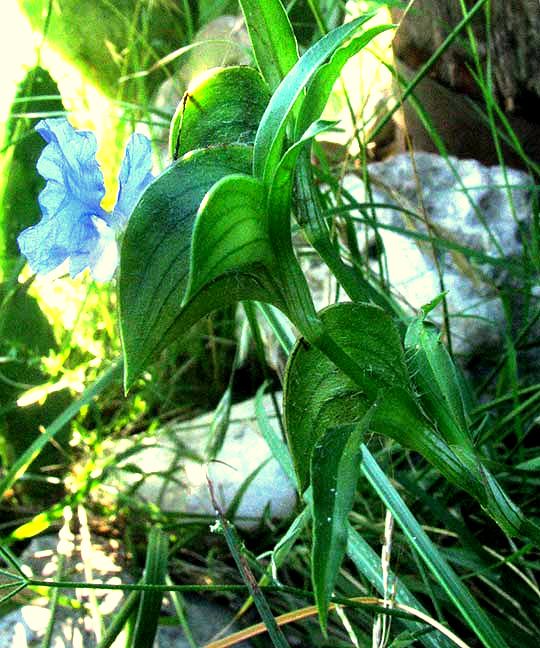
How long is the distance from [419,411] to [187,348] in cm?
104

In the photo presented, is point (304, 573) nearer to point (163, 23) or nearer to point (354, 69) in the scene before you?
point (354, 69)

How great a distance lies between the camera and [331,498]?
0.28 metres

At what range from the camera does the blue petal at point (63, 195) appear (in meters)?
0.29

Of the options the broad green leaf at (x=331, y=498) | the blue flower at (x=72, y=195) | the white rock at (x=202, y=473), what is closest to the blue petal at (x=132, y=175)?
the blue flower at (x=72, y=195)

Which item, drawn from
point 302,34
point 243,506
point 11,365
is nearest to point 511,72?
point 302,34

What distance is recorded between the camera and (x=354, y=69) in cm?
127

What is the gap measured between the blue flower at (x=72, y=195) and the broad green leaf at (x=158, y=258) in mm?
42

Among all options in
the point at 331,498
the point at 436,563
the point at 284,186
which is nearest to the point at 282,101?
the point at 284,186

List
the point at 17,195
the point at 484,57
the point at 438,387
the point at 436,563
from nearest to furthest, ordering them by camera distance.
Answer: the point at 438,387 < the point at 436,563 < the point at 484,57 < the point at 17,195

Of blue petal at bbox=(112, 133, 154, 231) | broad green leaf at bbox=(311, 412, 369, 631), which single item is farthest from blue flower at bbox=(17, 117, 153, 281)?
broad green leaf at bbox=(311, 412, 369, 631)

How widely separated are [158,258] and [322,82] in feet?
0.32

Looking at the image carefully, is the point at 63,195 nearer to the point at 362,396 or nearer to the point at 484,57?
the point at 362,396

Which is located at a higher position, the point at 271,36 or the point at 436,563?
the point at 271,36

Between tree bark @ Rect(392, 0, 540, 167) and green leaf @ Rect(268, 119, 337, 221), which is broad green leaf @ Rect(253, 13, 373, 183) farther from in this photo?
tree bark @ Rect(392, 0, 540, 167)
